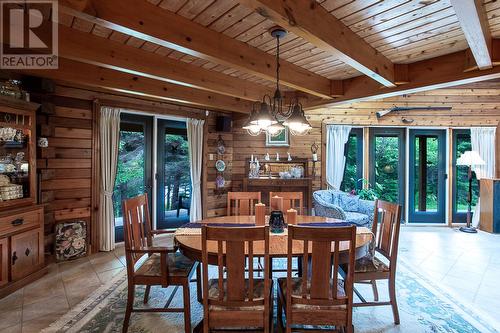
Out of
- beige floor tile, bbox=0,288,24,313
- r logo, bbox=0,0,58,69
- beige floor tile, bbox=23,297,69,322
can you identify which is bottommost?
beige floor tile, bbox=23,297,69,322

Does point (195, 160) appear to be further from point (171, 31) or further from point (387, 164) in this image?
point (387, 164)

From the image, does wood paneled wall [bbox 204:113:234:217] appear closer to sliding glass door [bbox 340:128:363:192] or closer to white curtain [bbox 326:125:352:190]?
white curtain [bbox 326:125:352:190]

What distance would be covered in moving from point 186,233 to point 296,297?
1051 millimetres

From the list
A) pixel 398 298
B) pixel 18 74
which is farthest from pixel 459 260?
pixel 18 74

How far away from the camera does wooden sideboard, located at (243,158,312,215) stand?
5.09m

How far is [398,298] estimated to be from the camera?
2.69 metres

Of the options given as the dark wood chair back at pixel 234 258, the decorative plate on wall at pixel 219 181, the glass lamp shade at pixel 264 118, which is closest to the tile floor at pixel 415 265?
the dark wood chair back at pixel 234 258

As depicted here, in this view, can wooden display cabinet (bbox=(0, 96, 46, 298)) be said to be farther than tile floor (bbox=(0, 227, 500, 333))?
Yes

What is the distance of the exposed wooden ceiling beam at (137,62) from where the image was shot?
2398 mm

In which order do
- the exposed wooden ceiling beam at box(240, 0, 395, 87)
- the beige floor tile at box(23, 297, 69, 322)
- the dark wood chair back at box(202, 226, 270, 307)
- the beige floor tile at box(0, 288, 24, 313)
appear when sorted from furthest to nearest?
the beige floor tile at box(0, 288, 24, 313), the beige floor tile at box(23, 297, 69, 322), the exposed wooden ceiling beam at box(240, 0, 395, 87), the dark wood chair back at box(202, 226, 270, 307)

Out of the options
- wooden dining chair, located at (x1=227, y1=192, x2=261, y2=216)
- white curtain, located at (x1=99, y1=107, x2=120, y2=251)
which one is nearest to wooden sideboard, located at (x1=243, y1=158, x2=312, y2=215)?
wooden dining chair, located at (x1=227, y1=192, x2=261, y2=216)

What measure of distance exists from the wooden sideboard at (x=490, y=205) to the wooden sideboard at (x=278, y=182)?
335 centimetres

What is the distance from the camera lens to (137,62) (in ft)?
9.16

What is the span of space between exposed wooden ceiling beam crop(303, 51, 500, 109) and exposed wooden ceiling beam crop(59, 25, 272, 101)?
5.04ft
